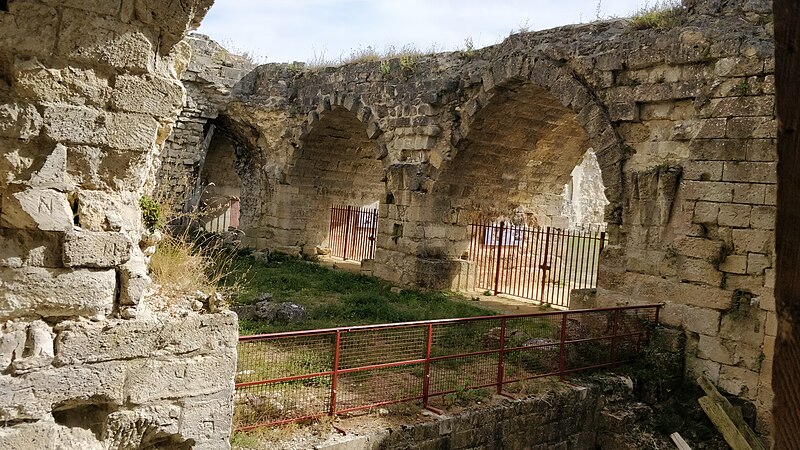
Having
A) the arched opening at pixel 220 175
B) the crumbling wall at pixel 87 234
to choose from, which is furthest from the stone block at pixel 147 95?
the arched opening at pixel 220 175

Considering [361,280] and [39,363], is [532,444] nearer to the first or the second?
[39,363]

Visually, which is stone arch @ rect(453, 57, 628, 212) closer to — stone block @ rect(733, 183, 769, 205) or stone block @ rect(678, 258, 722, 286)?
stone block @ rect(678, 258, 722, 286)

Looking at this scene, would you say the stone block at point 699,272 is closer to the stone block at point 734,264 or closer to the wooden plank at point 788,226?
the stone block at point 734,264

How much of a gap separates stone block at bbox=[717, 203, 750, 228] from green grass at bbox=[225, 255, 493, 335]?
3.85 metres

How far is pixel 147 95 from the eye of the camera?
3740 millimetres

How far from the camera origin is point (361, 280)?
13.4 meters

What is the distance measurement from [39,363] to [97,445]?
2.02ft

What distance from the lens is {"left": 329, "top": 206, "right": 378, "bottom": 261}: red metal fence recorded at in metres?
16.2

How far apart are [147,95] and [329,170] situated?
42.9 ft

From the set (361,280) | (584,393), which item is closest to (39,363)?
(584,393)

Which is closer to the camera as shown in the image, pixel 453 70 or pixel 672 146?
pixel 672 146

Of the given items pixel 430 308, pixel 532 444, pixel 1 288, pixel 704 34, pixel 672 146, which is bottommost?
pixel 532 444

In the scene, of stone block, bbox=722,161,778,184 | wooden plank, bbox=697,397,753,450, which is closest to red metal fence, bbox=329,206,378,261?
stone block, bbox=722,161,778,184

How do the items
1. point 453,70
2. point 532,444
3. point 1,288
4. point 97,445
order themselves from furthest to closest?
point 453,70
point 532,444
point 97,445
point 1,288
